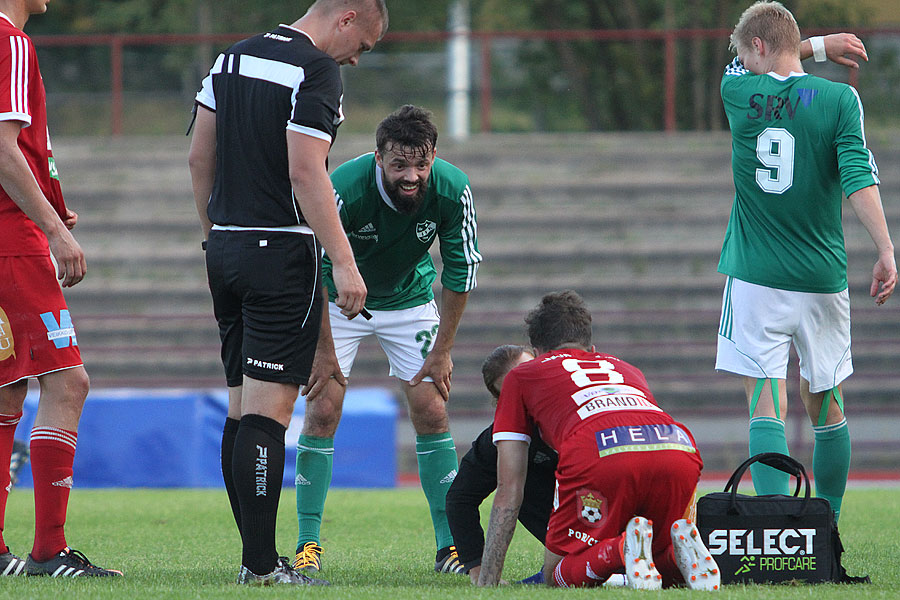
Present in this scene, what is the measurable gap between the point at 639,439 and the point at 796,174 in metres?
1.54

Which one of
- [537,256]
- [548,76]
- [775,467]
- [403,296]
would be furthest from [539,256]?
[775,467]

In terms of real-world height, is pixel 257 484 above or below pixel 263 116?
below

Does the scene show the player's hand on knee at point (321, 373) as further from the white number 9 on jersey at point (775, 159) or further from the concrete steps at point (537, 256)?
the concrete steps at point (537, 256)

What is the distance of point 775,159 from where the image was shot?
461 centimetres

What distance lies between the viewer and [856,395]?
12172 millimetres

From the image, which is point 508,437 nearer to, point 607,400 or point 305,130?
point 607,400

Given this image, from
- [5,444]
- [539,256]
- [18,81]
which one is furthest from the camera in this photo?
[539,256]

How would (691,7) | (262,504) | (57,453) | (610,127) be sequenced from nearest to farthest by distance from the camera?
(262,504) < (57,453) < (610,127) < (691,7)

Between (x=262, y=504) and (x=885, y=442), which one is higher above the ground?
(x=262, y=504)

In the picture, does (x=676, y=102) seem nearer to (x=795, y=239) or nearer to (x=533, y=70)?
(x=533, y=70)

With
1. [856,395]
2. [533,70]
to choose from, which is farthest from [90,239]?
[856,395]

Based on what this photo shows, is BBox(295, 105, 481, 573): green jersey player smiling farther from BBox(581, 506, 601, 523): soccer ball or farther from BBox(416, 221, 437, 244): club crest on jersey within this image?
BBox(581, 506, 601, 523): soccer ball

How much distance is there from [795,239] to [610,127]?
44.4 feet

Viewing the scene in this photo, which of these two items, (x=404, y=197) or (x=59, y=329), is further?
(x=404, y=197)
